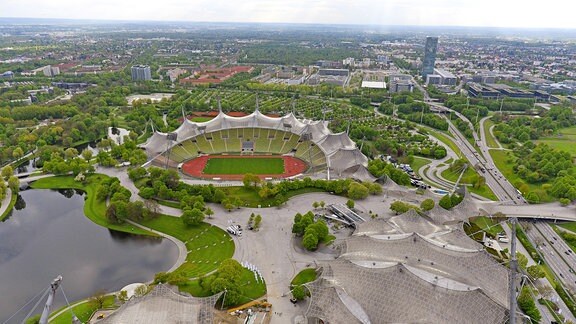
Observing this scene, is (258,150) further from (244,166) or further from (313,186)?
(313,186)

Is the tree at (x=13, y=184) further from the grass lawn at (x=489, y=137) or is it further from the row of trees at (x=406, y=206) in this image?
the grass lawn at (x=489, y=137)

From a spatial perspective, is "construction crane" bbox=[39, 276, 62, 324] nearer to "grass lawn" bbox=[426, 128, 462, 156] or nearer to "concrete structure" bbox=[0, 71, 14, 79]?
"grass lawn" bbox=[426, 128, 462, 156]

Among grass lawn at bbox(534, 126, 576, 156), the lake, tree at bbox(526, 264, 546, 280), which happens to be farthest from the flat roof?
the lake

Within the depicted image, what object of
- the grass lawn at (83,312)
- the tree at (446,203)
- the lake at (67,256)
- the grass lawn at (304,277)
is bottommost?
the lake at (67,256)

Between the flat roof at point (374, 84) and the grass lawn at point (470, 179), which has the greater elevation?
the flat roof at point (374, 84)

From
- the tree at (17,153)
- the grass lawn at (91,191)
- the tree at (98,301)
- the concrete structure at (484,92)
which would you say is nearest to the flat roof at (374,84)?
the concrete structure at (484,92)
